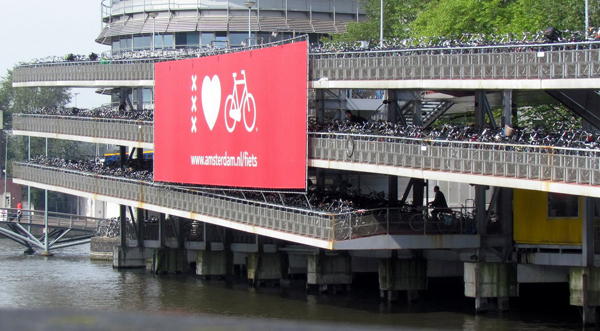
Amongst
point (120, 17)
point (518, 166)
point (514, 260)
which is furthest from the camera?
point (120, 17)

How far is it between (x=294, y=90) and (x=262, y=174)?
447 centimetres

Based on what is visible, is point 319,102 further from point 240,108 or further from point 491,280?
point 491,280

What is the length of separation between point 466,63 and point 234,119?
15.1 metres

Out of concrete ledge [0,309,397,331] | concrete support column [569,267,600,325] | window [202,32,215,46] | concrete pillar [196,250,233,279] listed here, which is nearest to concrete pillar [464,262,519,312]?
concrete support column [569,267,600,325]

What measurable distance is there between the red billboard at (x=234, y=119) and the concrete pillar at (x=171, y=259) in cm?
699

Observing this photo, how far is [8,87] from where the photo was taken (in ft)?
444

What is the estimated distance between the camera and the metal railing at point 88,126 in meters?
52.5

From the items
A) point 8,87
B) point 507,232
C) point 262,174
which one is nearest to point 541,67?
point 507,232

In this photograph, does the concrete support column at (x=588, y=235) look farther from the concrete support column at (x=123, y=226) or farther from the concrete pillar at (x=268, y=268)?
the concrete support column at (x=123, y=226)

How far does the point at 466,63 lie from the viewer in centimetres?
3188

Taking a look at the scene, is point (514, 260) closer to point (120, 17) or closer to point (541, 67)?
point (541, 67)

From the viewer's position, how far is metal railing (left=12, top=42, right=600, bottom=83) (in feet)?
91.5

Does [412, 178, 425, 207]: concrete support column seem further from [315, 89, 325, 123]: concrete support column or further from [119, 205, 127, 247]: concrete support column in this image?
[119, 205, 127, 247]: concrete support column

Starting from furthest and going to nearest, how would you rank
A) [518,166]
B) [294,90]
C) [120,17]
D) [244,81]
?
[120,17]
[244,81]
[294,90]
[518,166]
